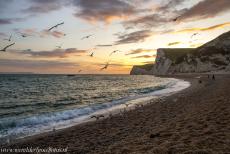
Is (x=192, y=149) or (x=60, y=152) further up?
(x=192, y=149)

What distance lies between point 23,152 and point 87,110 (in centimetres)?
1290

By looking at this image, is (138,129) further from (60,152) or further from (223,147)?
(223,147)

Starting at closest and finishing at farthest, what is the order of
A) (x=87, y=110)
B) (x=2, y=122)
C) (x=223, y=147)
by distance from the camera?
(x=223, y=147), (x=2, y=122), (x=87, y=110)

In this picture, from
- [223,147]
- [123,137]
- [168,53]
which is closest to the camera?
[223,147]

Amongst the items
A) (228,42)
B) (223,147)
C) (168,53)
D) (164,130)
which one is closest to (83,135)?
(164,130)

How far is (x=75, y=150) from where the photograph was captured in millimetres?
9602

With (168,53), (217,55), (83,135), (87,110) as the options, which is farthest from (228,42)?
(83,135)

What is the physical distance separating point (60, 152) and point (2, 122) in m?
9.82

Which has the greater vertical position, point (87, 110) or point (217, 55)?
point (217, 55)

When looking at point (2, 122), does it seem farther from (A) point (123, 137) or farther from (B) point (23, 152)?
(A) point (123, 137)

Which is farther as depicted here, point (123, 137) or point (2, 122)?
point (2, 122)

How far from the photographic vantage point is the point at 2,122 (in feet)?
56.5

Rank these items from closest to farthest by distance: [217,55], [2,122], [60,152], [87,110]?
[60,152]
[2,122]
[87,110]
[217,55]

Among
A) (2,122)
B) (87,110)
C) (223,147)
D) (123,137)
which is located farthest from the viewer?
(87,110)
